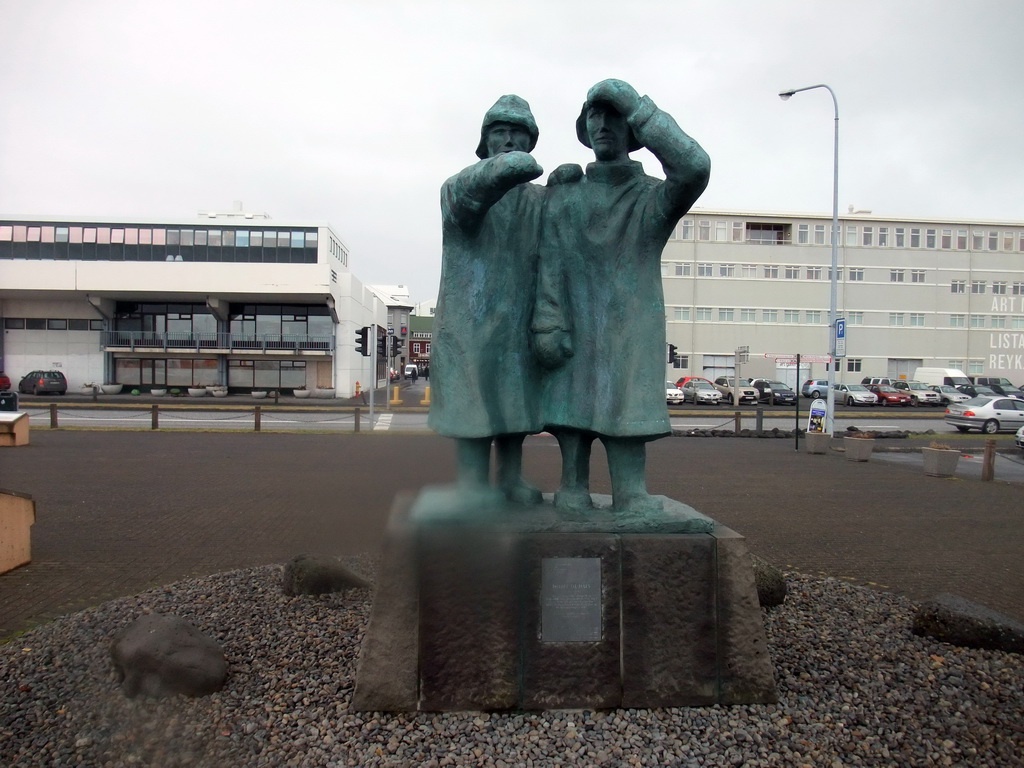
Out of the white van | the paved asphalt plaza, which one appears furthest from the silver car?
the paved asphalt plaza

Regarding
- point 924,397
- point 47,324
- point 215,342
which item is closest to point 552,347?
point 215,342

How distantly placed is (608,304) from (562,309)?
0.71ft

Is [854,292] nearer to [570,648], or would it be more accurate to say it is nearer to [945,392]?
[945,392]

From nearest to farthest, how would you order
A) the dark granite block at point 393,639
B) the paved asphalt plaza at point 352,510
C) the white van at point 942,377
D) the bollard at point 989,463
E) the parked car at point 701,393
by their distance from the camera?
the dark granite block at point 393,639
the paved asphalt plaza at point 352,510
the bollard at point 989,463
the parked car at point 701,393
the white van at point 942,377

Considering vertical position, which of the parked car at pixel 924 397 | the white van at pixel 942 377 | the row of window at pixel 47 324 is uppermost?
the row of window at pixel 47 324

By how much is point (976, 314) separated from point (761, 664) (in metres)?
52.1

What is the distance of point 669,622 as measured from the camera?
3223 millimetres

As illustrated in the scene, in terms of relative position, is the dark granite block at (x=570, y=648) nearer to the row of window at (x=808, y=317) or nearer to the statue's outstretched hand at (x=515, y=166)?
the statue's outstretched hand at (x=515, y=166)

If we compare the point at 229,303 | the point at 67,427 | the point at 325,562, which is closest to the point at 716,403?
the point at 229,303

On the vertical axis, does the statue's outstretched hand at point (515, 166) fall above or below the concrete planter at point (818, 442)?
above

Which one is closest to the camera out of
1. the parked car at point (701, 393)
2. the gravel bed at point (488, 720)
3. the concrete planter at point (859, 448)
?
the gravel bed at point (488, 720)

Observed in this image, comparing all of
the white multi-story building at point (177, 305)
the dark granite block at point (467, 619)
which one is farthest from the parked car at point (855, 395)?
the dark granite block at point (467, 619)

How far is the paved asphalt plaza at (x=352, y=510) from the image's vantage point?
16.5 ft

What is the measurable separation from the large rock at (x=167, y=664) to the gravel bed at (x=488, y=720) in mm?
60
